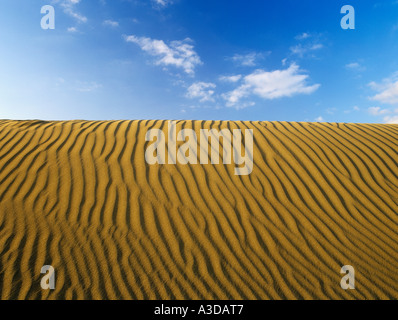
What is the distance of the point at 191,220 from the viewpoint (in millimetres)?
3641

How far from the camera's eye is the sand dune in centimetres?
284

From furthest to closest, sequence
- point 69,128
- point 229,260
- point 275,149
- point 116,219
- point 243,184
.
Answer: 1. point 69,128
2. point 275,149
3. point 243,184
4. point 116,219
5. point 229,260

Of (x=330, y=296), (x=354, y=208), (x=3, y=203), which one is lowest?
(x=330, y=296)

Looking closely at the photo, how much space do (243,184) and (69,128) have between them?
12.5 feet

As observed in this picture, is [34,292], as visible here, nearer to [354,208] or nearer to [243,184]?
[243,184]

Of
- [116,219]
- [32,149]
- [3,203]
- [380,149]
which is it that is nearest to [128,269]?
[116,219]

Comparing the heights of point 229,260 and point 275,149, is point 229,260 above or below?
below

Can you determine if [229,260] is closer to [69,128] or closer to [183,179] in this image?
[183,179]

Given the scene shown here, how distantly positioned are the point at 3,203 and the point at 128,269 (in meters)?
2.05

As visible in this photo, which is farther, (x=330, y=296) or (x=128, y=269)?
(x=128, y=269)

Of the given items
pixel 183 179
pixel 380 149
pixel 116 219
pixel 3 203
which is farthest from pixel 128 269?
pixel 380 149

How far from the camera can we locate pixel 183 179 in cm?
437

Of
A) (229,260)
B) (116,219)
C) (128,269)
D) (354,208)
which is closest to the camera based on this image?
(128,269)

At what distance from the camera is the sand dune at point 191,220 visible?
2836 mm
